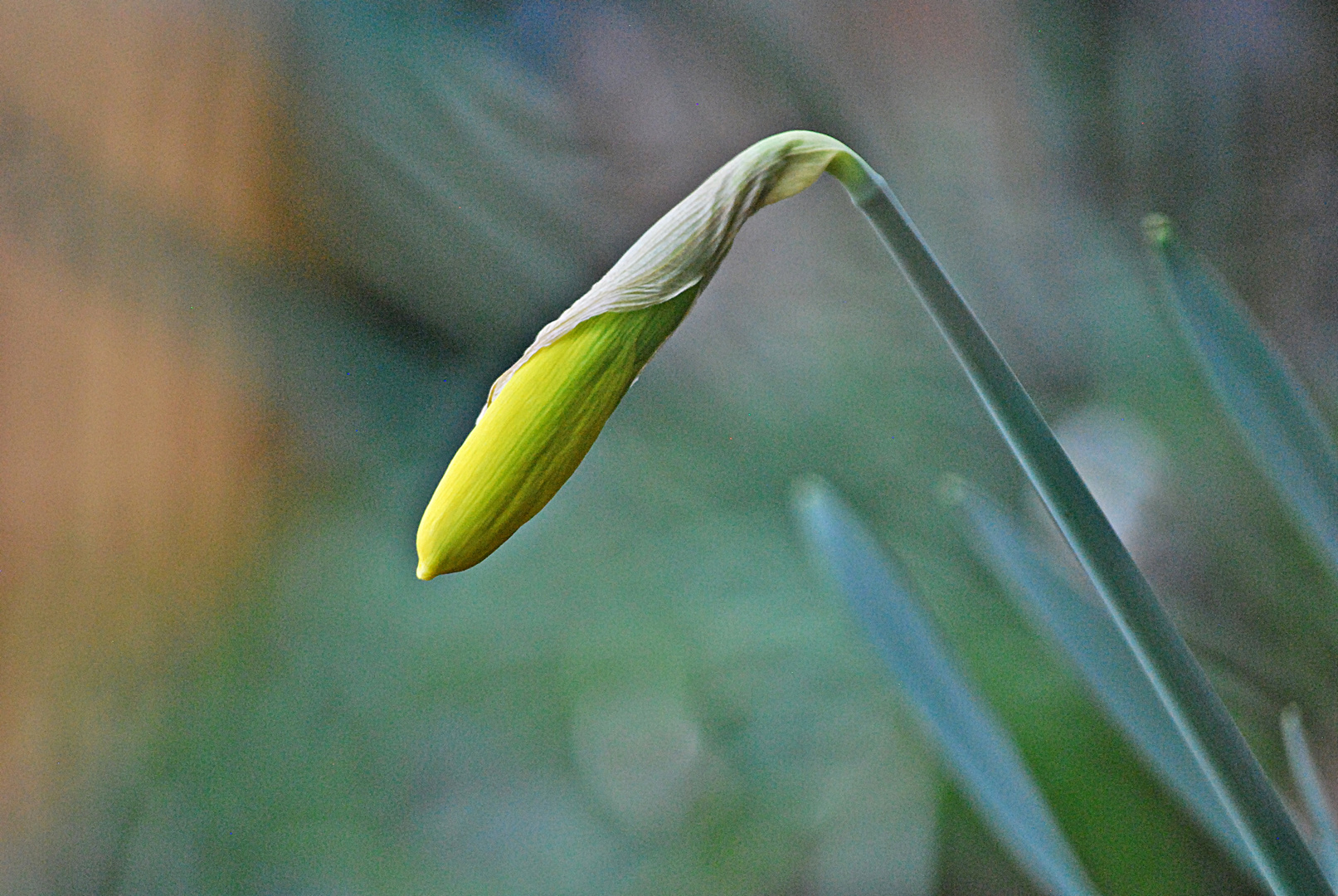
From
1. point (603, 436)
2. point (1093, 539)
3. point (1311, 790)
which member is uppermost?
point (1093, 539)

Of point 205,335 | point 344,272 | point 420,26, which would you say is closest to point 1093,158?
point 420,26

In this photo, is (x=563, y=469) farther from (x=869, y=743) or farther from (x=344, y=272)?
(x=344, y=272)

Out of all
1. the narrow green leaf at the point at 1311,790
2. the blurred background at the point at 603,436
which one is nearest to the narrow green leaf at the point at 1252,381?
the narrow green leaf at the point at 1311,790

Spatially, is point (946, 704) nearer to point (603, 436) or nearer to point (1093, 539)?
point (1093, 539)

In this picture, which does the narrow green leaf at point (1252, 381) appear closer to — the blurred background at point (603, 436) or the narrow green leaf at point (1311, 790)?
the narrow green leaf at point (1311, 790)

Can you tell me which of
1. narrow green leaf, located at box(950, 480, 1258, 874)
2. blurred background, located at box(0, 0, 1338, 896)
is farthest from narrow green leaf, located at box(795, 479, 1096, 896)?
blurred background, located at box(0, 0, 1338, 896)

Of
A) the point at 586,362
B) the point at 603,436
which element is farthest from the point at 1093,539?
the point at 603,436

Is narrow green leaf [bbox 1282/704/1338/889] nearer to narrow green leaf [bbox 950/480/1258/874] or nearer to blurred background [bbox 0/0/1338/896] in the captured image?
narrow green leaf [bbox 950/480/1258/874]
